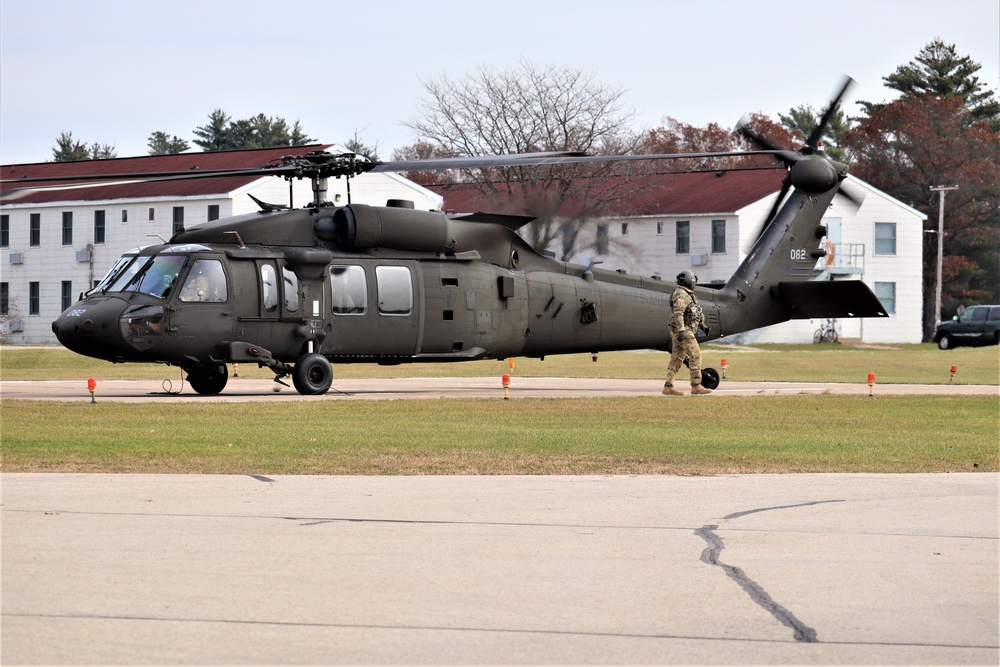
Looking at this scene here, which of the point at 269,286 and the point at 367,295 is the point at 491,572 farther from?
the point at 367,295

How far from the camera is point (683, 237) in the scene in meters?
70.0

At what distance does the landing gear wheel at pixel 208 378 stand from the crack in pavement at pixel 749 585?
15513 millimetres

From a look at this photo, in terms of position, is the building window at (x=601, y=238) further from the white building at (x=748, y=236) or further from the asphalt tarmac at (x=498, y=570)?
the asphalt tarmac at (x=498, y=570)

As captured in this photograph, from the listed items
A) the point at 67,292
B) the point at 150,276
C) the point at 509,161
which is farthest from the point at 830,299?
the point at 67,292

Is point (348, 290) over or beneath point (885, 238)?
beneath

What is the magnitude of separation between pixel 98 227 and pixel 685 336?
43696 millimetres

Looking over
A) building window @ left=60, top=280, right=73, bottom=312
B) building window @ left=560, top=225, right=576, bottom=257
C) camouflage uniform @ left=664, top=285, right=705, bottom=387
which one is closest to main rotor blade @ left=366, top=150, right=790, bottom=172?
camouflage uniform @ left=664, top=285, right=705, bottom=387

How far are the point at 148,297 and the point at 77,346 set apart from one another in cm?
134

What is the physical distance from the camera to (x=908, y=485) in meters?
12.6

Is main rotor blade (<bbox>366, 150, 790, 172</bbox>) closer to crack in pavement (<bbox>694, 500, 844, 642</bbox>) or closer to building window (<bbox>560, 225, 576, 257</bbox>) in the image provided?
crack in pavement (<bbox>694, 500, 844, 642</bbox>)

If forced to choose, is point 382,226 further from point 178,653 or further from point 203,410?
point 178,653

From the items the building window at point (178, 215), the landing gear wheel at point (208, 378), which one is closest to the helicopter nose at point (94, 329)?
the landing gear wheel at point (208, 378)

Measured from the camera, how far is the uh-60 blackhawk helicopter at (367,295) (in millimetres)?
22734

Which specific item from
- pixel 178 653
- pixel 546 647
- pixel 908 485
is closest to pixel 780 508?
pixel 908 485
